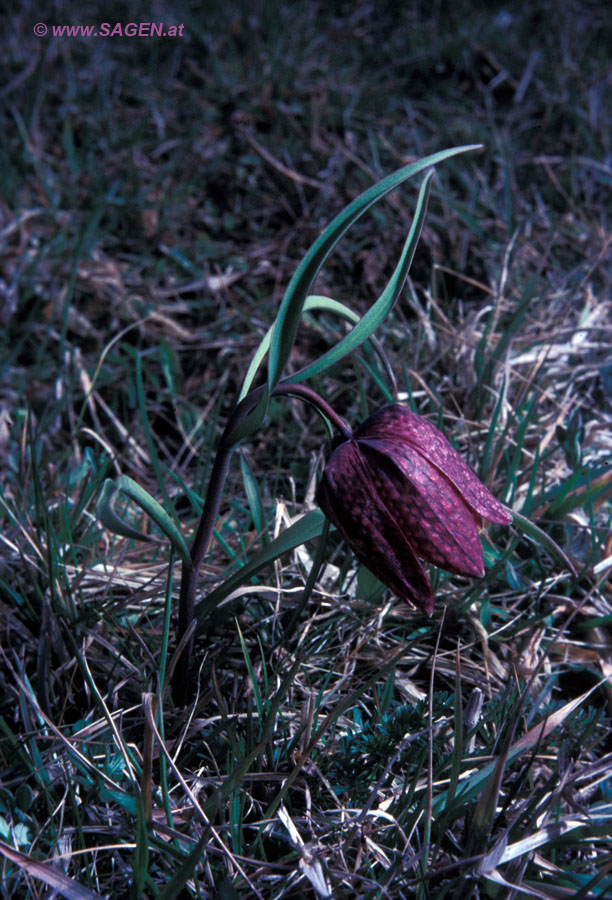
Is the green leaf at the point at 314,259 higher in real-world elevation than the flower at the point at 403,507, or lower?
higher

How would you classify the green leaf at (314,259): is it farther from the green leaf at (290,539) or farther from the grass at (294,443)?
the grass at (294,443)

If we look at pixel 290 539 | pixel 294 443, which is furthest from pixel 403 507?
pixel 294 443

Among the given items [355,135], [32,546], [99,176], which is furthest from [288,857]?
[355,135]

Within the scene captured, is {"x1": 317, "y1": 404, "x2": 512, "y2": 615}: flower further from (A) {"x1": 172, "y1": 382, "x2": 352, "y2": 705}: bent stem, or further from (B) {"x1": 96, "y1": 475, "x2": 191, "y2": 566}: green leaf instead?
(B) {"x1": 96, "y1": 475, "x2": 191, "y2": 566}: green leaf

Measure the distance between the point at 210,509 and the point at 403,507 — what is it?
0.24 metres

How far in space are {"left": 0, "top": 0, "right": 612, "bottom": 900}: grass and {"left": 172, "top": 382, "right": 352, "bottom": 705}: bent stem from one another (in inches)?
1.1

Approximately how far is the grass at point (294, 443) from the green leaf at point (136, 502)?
121 mm

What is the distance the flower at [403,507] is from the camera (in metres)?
0.79

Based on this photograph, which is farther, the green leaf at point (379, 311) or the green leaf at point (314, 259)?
the green leaf at point (379, 311)

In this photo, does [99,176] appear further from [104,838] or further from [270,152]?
[104,838]

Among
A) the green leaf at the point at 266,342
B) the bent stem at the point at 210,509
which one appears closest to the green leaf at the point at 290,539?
the bent stem at the point at 210,509

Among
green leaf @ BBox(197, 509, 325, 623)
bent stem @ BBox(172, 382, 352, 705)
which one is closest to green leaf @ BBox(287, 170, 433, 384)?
bent stem @ BBox(172, 382, 352, 705)

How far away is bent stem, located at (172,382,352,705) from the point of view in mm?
817

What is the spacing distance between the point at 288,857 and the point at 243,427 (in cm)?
46
